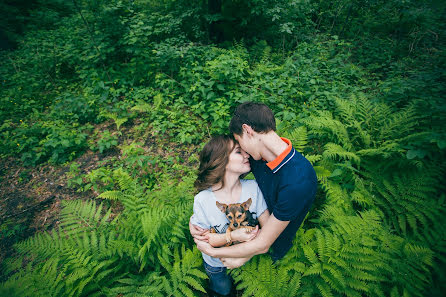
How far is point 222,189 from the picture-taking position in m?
1.86

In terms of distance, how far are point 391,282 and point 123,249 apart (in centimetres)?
307

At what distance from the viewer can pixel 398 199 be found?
2395 millimetres

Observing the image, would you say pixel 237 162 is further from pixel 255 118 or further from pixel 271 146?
pixel 255 118

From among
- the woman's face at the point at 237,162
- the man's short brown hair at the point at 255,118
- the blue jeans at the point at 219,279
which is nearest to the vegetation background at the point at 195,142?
the blue jeans at the point at 219,279

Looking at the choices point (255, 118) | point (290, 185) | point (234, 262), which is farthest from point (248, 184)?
point (234, 262)

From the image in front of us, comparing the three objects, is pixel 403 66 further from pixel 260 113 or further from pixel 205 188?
pixel 205 188

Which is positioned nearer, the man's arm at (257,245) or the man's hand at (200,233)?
the man's arm at (257,245)

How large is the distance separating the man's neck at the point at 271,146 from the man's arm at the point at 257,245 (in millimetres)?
541

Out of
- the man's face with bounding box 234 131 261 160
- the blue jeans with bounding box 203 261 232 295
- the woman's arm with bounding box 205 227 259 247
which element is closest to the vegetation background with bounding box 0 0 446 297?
the blue jeans with bounding box 203 261 232 295

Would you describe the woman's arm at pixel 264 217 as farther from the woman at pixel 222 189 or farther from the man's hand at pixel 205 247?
the man's hand at pixel 205 247

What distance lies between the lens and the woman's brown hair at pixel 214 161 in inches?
68.0

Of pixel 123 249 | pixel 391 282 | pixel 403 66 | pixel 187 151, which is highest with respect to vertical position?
pixel 403 66

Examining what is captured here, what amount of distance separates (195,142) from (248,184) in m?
2.62

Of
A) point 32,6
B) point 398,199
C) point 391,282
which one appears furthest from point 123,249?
point 32,6
